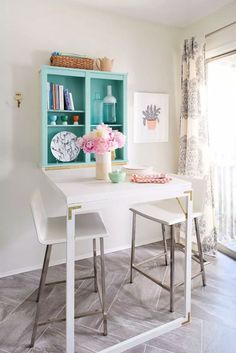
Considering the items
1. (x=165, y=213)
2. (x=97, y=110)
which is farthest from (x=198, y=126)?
(x=165, y=213)

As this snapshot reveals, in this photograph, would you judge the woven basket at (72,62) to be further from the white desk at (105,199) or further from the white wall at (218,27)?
the white wall at (218,27)

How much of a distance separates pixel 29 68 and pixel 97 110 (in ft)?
2.42

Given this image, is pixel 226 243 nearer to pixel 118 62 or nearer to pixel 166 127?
pixel 166 127

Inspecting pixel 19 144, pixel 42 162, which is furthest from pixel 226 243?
pixel 19 144

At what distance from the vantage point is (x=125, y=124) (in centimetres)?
295

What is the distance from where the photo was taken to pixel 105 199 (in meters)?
1.68

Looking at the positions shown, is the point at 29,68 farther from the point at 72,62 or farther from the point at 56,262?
the point at 56,262

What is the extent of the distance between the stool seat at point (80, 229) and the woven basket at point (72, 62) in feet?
4.51

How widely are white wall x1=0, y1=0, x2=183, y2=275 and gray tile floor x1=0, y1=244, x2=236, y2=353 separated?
392 mm

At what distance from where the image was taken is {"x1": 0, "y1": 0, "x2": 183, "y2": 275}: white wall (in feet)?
8.45

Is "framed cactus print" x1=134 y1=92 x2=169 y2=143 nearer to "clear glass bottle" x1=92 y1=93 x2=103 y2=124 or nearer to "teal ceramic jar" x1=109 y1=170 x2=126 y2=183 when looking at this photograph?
"clear glass bottle" x1=92 y1=93 x2=103 y2=124

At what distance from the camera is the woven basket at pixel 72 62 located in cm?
259

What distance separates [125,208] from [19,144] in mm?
1332

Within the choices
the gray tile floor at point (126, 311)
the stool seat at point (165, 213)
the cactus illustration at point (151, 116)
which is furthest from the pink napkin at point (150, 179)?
the cactus illustration at point (151, 116)
